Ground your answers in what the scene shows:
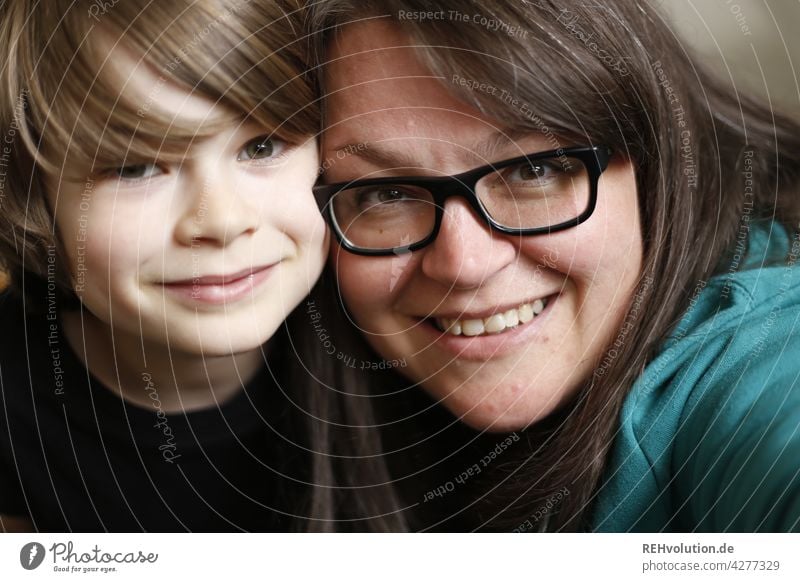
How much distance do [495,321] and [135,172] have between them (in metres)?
0.25

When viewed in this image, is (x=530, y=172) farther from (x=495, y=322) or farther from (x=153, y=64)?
(x=153, y=64)

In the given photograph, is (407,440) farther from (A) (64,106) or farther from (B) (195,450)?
(A) (64,106)

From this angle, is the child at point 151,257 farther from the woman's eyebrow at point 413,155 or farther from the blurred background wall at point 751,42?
the blurred background wall at point 751,42

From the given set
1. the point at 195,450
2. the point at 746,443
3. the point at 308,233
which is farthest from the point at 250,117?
the point at 746,443

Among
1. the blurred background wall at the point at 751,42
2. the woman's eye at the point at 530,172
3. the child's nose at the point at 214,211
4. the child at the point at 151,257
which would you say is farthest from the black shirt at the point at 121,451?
the blurred background wall at the point at 751,42

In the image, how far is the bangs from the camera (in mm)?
523

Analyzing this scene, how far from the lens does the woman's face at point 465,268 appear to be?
514mm

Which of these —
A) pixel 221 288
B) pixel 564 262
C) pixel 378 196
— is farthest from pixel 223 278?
pixel 564 262

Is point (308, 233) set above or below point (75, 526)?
above

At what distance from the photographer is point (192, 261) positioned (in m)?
0.55

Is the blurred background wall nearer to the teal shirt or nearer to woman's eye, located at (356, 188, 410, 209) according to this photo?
the teal shirt
